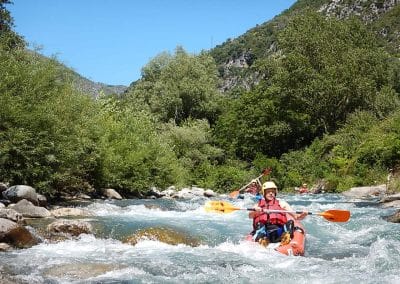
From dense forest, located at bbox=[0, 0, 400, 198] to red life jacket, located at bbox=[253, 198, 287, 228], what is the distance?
26.6ft

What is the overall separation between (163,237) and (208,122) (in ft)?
99.7

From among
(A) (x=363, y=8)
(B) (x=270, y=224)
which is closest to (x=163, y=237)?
(B) (x=270, y=224)

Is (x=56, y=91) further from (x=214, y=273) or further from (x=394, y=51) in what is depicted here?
(x=394, y=51)

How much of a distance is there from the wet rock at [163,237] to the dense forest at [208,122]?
601cm

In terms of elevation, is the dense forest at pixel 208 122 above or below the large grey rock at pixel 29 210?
Answer: above

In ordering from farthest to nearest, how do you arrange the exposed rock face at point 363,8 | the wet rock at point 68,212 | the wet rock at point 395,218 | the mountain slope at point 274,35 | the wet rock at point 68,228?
1. the exposed rock face at point 363,8
2. the mountain slope at point 274,35
3. the wet rock at point 68,212
4. the wet rock at point 395,218
5. the wet rock at point 68,228

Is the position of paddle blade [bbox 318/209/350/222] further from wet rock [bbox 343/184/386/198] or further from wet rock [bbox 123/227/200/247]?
wet rock [bbox 343/184/386/198]

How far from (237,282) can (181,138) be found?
1110 inches

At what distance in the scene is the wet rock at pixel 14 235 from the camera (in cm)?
919

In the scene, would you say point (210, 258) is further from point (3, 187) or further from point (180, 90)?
point (180, 90)

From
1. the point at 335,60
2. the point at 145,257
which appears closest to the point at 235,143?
the point at 335,60

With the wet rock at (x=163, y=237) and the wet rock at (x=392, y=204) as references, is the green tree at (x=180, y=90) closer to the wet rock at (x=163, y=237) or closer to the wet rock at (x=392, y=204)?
the wet rock at (x=392, y=204)

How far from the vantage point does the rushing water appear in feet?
24.6

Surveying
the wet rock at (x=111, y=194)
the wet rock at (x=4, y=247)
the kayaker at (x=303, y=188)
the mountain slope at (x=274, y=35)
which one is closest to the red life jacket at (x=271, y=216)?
the wet rock at (x=4, y=247)
